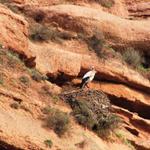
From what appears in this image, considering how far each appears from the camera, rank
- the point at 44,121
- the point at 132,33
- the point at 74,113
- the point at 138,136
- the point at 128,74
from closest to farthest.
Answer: the point at 44,121
the point at 74,113
the point at 138,136
the point at 128,74
the point at 132,33

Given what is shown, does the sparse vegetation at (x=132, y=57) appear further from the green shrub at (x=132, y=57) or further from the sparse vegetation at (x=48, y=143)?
the sparse vegetation at (x=48, y=143)

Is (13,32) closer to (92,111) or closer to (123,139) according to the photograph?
(92,111)

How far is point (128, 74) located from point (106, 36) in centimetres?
227

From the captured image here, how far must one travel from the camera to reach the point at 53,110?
71.8ft

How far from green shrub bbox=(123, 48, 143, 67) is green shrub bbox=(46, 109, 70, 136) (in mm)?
7670

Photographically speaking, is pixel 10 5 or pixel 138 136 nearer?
pixel 138 136

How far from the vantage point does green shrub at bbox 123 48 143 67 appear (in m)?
28.8

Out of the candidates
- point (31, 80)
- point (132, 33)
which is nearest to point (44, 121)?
point (31, 80)

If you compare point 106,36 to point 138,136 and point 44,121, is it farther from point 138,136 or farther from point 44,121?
point 44,121

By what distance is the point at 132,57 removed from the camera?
28.7m

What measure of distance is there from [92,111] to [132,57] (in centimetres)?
590

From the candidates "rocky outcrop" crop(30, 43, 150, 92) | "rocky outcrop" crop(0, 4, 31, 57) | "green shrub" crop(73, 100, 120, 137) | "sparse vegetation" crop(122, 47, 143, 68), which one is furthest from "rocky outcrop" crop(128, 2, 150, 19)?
"green shrub" crop(73, 100, 120, 137)

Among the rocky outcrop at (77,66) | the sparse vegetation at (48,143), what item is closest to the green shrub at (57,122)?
the sparse vegetation at (48,143)

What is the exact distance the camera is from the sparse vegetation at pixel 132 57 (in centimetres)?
2878
